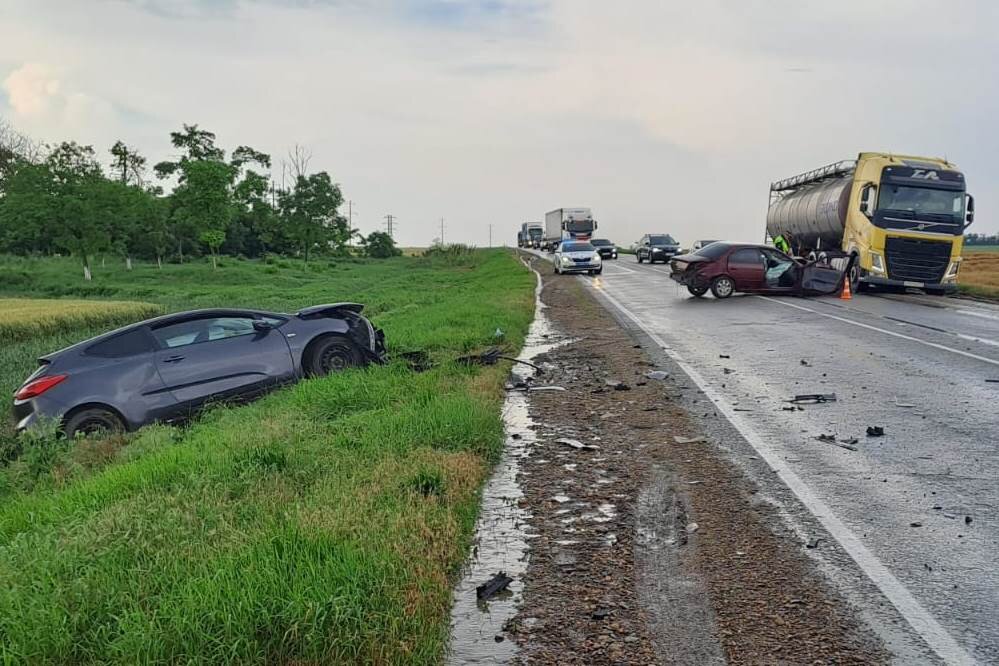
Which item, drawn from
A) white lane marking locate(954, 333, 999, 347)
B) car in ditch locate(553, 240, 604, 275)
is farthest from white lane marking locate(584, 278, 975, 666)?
car in ditch locate(553, 240, 604, 275)

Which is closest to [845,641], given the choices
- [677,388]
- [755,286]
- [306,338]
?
[677,388]

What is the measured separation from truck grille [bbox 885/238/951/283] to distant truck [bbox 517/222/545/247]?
68.2 meters

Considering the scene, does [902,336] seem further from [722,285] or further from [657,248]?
[657,248]

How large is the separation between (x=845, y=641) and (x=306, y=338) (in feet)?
25.6

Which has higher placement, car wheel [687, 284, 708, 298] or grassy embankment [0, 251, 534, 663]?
car wheel [687, 284, 708, 298]

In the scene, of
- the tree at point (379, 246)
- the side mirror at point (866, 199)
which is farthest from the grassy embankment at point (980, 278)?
the tree at point (379, 246)

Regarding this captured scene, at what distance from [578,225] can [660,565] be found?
52.3 metres

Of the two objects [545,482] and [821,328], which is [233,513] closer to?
[545,482]

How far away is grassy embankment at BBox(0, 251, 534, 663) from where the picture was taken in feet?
10.9

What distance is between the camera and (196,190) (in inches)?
2050

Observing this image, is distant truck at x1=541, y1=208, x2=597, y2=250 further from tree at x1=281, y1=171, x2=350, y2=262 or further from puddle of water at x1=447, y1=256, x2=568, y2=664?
puddle of water at x1=447, y1=256, x2=568, y2=664

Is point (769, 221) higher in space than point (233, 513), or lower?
higher

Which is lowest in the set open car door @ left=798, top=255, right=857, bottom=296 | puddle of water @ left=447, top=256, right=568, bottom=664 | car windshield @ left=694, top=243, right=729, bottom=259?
puddle of water @ left=447, top=256, right=568, bottom=664

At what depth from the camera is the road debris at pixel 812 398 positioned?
8.17 metres
